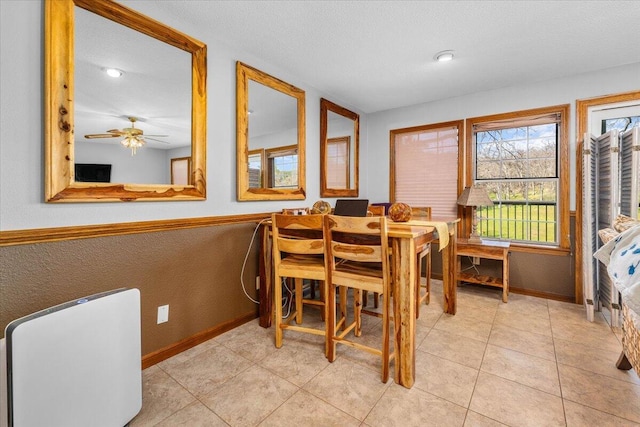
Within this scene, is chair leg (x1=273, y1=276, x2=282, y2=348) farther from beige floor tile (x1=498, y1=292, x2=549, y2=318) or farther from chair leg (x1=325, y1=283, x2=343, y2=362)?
beige floor tile (x1=498, y1=292, x2=549, y2=318)

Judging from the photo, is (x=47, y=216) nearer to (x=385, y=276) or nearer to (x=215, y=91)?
(x=215, y=91)

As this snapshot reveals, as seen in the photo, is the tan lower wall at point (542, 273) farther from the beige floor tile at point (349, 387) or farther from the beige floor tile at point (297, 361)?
the beige floor tile at point (297, 361)

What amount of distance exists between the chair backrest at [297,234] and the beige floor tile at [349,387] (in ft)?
2.52

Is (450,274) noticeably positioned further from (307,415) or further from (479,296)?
(307,415)

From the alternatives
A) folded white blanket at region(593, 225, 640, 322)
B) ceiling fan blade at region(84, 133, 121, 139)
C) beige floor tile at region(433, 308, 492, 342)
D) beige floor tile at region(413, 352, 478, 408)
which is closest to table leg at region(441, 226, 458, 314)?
beige floor tile at region(433, 308, 492, 342)

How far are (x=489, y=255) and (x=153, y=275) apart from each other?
3202 millimetres

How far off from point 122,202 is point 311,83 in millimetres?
2287

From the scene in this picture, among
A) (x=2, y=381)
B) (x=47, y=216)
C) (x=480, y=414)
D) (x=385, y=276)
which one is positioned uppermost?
(x=47, y=216)

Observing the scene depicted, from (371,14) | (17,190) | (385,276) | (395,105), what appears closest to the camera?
(17,190)

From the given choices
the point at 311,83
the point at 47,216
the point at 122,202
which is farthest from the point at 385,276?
the point at 311,83

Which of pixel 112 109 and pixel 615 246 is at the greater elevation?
pixel 112 109

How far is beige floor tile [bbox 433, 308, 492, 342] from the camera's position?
232cm

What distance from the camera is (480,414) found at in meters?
1.47

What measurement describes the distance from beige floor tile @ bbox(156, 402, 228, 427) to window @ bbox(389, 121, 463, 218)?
11.0 ft
